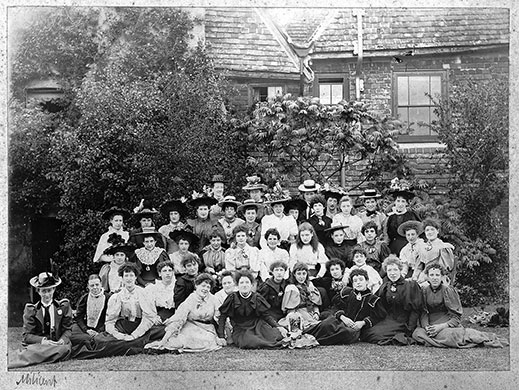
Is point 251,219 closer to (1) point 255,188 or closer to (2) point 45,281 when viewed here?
(1) point 255,188

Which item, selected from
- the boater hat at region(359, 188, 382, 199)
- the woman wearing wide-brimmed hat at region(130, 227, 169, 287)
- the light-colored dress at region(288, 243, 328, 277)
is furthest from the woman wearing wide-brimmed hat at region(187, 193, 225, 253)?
the boater hat at region(359, 188, 382, 199)

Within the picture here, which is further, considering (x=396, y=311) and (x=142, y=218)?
(x=142, y=218)

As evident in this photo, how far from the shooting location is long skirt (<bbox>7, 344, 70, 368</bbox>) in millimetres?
8367

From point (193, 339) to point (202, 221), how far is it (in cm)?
140

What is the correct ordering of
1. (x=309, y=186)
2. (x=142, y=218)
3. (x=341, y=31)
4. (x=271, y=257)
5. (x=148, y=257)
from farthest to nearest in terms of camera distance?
(x=341, y=31), (x=309, y=186), (x=142, y=218), (x=148, y=257), (x=271, y=257)

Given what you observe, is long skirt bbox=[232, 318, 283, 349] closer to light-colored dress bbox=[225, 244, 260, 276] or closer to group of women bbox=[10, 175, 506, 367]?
group of women bbox=[10, 175, 506, 367]

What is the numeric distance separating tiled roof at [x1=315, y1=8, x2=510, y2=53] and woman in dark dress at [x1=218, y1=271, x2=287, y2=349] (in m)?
3.16

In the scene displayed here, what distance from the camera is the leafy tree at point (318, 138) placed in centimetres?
909

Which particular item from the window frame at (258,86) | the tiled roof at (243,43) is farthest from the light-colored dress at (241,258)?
the tiled roof at (243,43)

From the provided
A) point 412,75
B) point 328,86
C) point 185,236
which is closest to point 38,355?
point 185,236

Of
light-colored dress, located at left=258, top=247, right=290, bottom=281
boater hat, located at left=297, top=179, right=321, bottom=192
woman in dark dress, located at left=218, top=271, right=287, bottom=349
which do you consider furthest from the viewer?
boater hat, located at left=297, top=179, right=321, bottom=192

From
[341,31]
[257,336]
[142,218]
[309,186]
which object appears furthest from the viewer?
[341,31]

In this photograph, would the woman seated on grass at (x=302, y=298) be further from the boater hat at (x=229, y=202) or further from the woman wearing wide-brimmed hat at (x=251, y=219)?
the boater hat at (x=229, y=202)

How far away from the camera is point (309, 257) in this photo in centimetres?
858
